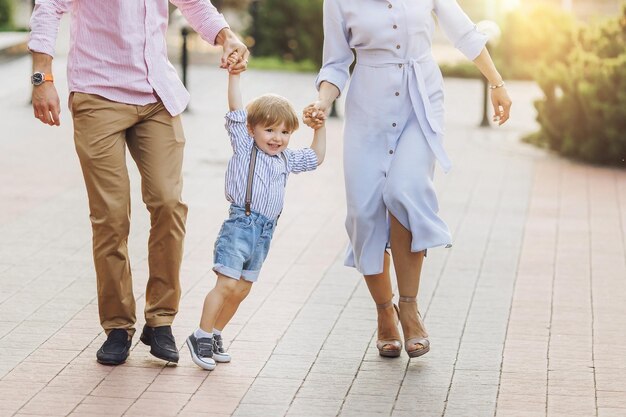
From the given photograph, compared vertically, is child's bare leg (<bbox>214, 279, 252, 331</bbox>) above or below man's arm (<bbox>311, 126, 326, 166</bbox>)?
below

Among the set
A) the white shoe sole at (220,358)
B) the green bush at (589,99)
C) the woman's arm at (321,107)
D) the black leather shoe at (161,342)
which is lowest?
the green bush at (589,99)

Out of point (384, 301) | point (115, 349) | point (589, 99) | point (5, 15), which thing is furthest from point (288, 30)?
point (115, 349)

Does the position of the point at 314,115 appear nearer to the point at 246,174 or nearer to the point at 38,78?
the point at 246,174

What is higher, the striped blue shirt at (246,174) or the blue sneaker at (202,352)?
the striped blue shirt at (246,174)

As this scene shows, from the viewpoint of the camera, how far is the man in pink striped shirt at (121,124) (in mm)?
6098

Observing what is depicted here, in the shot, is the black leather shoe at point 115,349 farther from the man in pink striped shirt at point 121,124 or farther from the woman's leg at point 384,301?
the woman's leg at point 384,301

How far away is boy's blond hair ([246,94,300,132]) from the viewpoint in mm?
6113

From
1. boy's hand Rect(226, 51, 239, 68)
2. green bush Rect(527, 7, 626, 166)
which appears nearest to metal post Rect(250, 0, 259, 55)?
green bush Rect(527, 7, 626, 166)

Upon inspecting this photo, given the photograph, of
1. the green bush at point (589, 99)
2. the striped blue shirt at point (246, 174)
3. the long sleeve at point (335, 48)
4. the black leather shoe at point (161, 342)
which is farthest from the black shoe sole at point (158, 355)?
the green bush at point (589, 99)

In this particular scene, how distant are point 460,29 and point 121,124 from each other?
1.67 m

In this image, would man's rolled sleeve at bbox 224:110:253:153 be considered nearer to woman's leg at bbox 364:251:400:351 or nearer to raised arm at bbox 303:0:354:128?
raised arm at bbox 303:0:354:128

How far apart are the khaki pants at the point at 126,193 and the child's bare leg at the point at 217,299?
23cm

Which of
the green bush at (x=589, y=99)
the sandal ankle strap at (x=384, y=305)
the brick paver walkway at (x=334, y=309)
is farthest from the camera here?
the green bush at (x=589, y=99)

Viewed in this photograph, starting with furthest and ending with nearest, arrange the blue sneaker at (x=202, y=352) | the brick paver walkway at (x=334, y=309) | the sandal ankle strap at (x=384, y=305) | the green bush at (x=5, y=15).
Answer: the green bush at (x=5, y=15) < the sandal ankle strap at (x=384, y=305) < the blue sneaker at (x=202, y=352) < the brick paver walkway at (x=334, y=309)
